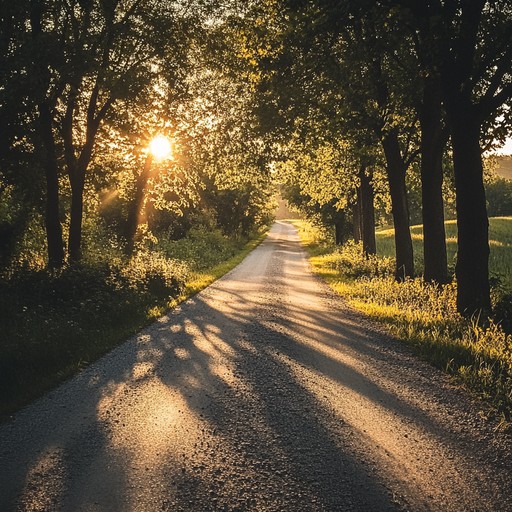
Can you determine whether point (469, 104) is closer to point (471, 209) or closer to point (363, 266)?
point (471, 209)

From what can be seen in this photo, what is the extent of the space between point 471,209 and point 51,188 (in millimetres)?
12217

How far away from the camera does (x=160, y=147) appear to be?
1942cm

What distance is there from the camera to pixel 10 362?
6941 mm

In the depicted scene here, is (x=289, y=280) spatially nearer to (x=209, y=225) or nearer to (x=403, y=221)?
(x=403, y=221)

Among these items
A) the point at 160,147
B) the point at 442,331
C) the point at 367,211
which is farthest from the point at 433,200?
the point at 160,147

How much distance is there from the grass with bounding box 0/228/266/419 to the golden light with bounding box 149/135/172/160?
555 centimetres

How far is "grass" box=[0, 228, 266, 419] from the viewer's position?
22.7 ft

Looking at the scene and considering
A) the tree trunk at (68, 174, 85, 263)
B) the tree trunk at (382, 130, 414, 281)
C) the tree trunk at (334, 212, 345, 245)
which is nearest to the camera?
the tree trunk at (382, 130, 414, 281)

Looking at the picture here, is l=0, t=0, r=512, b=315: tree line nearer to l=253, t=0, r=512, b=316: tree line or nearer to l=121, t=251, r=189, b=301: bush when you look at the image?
l=253, t=0, r=512, b=316: tree line

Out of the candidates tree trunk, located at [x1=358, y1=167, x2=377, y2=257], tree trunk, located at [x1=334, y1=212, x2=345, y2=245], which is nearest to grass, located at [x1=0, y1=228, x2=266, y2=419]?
tree trunk, located at [x1=358, y1=167, x2=377, y2=257]

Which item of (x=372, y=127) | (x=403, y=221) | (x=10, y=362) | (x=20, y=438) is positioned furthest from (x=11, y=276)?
(x=403, y=221)

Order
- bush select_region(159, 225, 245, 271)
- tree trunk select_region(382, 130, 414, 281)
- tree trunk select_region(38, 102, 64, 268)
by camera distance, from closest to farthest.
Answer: tree trunk select_region(38, 102, 64, 268), tree trunk select_region(382, 130, 414, 281), bush select_region(159, 225, 245, 271)

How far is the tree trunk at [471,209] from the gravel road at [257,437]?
268 centimetres

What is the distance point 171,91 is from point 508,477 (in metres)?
17.1
